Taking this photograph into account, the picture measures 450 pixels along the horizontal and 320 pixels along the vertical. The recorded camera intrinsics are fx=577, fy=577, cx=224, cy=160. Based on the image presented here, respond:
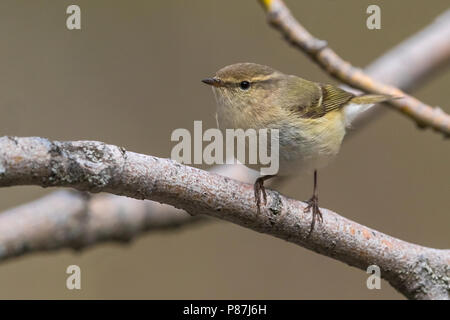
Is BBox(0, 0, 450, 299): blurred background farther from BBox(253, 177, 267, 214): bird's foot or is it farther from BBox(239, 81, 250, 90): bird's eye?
BBox(253, 177, 267, 214): bird's foot

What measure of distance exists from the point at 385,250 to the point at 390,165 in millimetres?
2296

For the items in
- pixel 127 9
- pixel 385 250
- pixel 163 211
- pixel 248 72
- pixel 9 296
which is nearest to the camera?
pixel 385 250

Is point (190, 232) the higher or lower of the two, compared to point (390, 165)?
lower

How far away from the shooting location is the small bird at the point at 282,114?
2150mm

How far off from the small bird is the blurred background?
138 cm

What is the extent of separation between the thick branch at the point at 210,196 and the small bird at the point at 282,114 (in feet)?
0.98

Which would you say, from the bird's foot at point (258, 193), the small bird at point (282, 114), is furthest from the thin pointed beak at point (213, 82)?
the bird's foot at point (258, 193)

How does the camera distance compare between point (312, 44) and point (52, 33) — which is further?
point (52, 33)

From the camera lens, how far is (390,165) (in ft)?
13.1

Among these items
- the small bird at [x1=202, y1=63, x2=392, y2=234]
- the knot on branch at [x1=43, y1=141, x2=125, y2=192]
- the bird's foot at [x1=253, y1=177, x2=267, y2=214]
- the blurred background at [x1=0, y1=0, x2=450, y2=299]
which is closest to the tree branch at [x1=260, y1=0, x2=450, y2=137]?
the small bird at [x1=202, y1=63, x2=392, y2=234]

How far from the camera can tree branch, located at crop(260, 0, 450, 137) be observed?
186 centimetres

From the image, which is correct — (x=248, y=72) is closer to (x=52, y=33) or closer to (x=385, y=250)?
(x=385, y=250)

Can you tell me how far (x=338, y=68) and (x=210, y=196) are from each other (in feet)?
2.39

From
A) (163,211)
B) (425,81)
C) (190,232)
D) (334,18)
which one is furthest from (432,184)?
(163,211)
